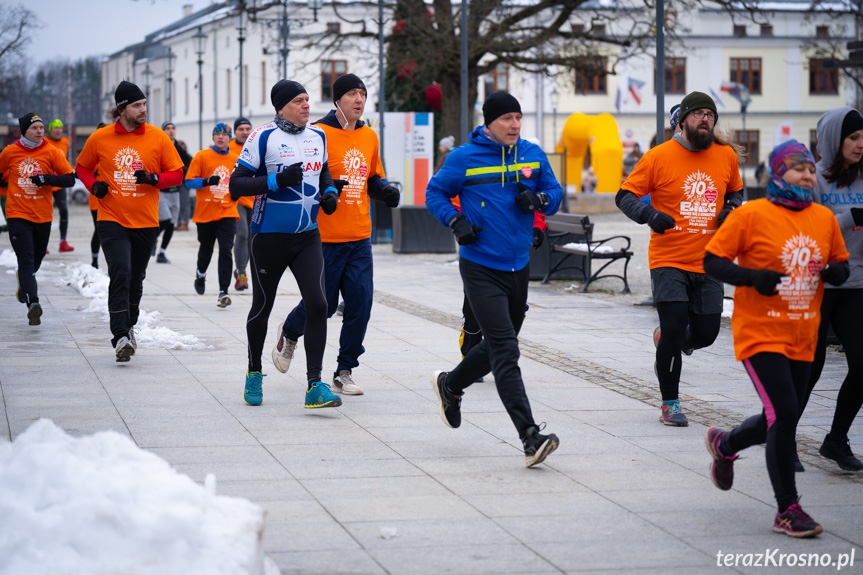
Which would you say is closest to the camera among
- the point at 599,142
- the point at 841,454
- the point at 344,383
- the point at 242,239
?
the point at 841,454

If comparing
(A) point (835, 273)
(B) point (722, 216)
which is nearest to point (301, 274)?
(B) point (722, 216)

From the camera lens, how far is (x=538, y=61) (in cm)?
2705

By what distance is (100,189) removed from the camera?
337 inches

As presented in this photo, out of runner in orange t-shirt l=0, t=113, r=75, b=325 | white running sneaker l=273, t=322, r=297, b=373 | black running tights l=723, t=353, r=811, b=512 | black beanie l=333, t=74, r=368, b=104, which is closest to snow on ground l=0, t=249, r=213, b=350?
runner in orange t-shirt l=0, t=113, r=75, b=325

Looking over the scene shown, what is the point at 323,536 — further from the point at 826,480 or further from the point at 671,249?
the point at 671,249

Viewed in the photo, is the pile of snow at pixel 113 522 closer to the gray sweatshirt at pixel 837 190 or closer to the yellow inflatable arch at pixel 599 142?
the gray sweatshirt at pixel 837 190

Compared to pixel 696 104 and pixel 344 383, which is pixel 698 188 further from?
pixel 344 383

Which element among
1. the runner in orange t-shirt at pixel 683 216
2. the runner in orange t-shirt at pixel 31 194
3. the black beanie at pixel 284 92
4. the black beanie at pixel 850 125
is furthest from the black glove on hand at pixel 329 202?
the runner in orange t-shirt at pixel 31 194

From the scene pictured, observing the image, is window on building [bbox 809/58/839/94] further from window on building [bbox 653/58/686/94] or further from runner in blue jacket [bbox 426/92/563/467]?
runner in blue jacket [bbox 426/92/563/467]

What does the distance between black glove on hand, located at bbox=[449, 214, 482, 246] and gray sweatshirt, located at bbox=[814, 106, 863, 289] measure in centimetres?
174

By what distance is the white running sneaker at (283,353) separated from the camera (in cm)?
782

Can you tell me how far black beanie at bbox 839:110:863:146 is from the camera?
5941 millimetres

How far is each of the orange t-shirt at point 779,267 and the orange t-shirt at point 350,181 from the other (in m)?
3.20

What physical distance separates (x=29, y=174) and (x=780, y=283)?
8.16m
